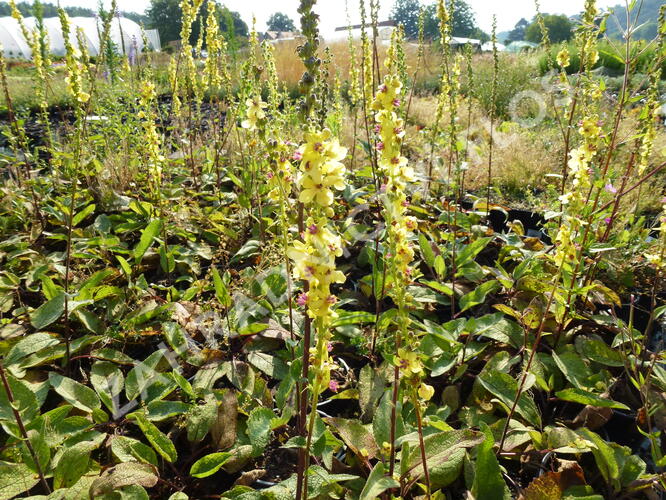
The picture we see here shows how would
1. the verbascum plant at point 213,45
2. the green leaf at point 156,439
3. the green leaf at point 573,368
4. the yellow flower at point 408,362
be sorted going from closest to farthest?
the yellow flower at point 408,362
the green leaf at point 156,439
the green leaf at point 573,368
the verbascum plant at point 213,45

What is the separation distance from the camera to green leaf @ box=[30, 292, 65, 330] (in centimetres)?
235

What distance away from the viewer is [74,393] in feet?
6.97

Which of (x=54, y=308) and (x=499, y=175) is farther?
(x=499, y=175)

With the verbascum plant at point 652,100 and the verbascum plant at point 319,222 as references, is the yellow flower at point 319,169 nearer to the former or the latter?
the verbascum plant at point 319,222

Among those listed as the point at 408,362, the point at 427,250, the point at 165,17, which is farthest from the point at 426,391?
the point at 165,17

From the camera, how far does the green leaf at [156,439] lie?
183cm

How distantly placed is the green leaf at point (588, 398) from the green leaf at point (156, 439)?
71.8 inches

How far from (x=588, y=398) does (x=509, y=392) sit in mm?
354

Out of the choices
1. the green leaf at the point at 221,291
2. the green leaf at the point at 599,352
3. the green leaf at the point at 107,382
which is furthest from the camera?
the green leaf at the point at 221,291

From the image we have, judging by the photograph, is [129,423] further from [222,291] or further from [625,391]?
[625,391]

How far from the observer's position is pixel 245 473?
6.19 ft

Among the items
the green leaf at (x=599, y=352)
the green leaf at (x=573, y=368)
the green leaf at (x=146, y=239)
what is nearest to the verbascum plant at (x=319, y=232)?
the green leaf at (x=573, y=368)

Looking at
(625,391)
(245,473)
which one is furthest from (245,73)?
(625,391)

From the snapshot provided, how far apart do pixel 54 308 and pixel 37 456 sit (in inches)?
36.0
